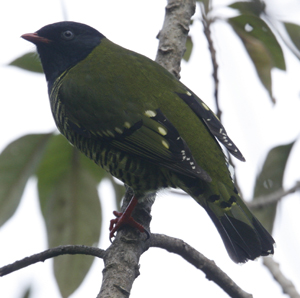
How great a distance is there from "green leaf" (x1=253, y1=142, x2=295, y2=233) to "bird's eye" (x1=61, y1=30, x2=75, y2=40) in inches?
86.1

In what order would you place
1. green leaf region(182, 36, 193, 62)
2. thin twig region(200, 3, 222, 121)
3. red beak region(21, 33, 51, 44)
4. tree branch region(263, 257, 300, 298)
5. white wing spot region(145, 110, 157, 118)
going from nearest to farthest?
tree branch region(263, 257, 300, 298) < white wing spot region(145, 110, 157, 118) < thin twig region(200, 3, 222, 121) < red beak region(21, 33, 51, 44) < green leaf region(182, 36, 193, 62)

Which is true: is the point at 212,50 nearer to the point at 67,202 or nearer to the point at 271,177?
the point at 271,177

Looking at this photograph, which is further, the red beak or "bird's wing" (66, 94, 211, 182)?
the red beak

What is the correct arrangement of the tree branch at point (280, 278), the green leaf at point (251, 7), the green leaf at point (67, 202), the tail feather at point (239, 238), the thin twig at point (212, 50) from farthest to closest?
the green leaf at point (251, 7) → the green leaf at point (67, 202) → the thin twig at point (212, 50) → the tail feather at point (239, 238) → the tree branch at point (280, 278)

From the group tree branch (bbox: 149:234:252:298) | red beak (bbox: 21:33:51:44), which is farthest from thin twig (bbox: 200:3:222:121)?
red beak (bbox: 21:33:51:44)

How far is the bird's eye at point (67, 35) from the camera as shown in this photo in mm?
4531

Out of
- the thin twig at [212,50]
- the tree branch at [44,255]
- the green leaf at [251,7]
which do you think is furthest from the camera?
the green leaf at [251,7]

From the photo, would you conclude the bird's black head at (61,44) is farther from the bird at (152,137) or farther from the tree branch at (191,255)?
the tree branch at (191,255)

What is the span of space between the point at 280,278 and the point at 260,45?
85.9 inches

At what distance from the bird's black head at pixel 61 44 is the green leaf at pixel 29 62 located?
5 centimetres

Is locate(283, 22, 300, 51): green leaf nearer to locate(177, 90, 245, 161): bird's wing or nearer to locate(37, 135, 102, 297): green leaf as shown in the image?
locate(177, 90, 245, 161): bird's wing

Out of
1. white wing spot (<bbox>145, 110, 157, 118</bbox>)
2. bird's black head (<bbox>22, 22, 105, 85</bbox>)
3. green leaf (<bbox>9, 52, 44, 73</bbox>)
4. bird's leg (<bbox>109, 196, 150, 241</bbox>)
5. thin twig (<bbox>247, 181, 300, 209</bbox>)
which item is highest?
bird's black head (<bbox>22, 22, 105, 85</bbox>)

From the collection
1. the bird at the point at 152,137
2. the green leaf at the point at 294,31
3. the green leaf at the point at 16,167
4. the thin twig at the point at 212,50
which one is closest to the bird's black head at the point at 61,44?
the bird at the point at 152,137

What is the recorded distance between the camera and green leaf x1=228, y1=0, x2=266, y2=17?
4.13 m
